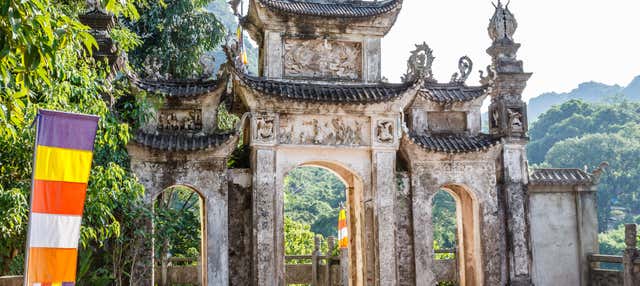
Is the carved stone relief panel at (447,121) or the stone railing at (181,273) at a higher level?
the carved stone relief panel at (447,121)

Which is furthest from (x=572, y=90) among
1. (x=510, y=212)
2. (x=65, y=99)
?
(x=65, y=99)

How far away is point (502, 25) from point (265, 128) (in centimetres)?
647

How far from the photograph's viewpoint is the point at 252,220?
13.1 meters

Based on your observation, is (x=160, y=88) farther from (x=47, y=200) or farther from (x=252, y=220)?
(x=47, y=200)

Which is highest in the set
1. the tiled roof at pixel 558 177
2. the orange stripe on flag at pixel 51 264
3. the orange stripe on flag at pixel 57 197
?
the tiled roof at pixel 558 177

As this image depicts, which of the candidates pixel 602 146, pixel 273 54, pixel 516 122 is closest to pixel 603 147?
pixel 602 146

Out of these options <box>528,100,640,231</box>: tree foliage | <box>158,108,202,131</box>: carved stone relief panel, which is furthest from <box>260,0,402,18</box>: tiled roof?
<box>528,100,640,231</box>: tree foliage

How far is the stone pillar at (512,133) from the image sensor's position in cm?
1462

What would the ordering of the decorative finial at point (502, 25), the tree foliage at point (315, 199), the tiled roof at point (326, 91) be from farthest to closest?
the tree foliage at point (315, 199)
the decorative finial at point (502, 25)
the tiled roof at point (326, 91)

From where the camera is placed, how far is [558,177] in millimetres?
15422

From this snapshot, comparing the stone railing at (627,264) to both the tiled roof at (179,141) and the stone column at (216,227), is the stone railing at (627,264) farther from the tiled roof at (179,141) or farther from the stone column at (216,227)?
the tiled roof at (179,141)

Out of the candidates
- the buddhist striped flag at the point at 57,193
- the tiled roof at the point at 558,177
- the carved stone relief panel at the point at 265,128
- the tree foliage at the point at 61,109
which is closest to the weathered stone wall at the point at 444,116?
the tiled roof at the point at 558,177

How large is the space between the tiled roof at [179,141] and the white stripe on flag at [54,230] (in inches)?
263

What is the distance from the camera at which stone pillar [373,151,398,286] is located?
13508mm
